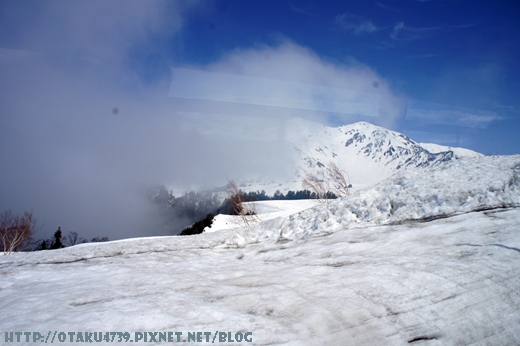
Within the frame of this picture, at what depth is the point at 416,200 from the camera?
22.8 feet

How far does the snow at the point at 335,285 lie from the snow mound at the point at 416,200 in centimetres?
4

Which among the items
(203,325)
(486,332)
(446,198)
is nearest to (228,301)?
(203,325)

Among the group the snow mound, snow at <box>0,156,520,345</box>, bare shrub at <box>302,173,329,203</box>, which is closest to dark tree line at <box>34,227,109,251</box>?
bare shrub at <box>302,173,329,203</box>

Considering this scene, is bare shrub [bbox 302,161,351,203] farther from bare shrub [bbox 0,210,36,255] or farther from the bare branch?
bare shrub [bbox 0,210,36,255]

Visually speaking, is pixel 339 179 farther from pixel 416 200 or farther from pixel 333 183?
pixel 416 200

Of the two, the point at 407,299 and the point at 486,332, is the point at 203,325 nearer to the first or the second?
the point at 407,299

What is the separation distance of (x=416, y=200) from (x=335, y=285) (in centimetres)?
446

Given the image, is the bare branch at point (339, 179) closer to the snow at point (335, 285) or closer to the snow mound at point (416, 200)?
the snow mound at point (416, 200)

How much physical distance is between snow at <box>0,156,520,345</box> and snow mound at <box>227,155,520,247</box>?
0.14 feet

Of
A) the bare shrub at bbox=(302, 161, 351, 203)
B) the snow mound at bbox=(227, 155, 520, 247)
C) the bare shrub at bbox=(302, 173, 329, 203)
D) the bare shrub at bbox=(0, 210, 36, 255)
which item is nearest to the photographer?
the snow mound at bbox=(227, 155, 520, 247)

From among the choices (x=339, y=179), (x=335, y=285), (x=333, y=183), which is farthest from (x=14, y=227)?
(x=335, y=285)

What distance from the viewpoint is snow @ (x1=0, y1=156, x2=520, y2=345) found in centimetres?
279

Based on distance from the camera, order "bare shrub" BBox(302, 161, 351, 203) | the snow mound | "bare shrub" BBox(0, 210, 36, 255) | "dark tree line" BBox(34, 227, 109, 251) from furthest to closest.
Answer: "dark tree line" BBox(34, 227, 109, 251)
"bare shrub" BBox(302, 161, 351, 203)
"bare shrub" BBox(0, 210, 36, 255)
the snow mound

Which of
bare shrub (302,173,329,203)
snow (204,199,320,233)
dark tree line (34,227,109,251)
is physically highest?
bare shrub (302,173,329,203)
